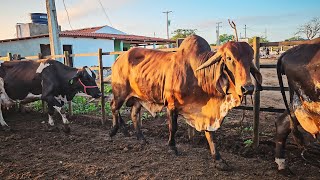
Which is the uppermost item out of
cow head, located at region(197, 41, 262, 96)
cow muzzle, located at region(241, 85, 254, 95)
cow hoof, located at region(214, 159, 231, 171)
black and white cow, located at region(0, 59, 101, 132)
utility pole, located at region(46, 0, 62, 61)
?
utility pole, located at region(46, 0, 62, 61)

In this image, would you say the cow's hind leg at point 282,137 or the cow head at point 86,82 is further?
the cow head at point 86,82

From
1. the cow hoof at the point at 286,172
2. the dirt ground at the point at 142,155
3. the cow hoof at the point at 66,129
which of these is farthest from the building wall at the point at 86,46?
the cow hoof at the point at 286,172

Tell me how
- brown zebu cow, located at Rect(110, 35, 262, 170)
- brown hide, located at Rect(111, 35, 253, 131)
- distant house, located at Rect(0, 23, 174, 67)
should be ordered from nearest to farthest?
brown zebu cow, located at Rect(110, 35, 262, 170)
brown hide, located at Rect(111, 35, 253, 131)
distant house, located at Rect(0, 23, 174, 67)

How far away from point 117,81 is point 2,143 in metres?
2.49

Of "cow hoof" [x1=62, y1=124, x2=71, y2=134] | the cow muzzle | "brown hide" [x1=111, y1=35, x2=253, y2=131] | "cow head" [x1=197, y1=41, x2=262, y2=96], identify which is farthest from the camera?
"cow hoof" [x1=62, y1=124, x2=71, y2=134]

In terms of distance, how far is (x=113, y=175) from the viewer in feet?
13.2

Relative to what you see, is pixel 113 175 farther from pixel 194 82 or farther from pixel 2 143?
pixel 2 143

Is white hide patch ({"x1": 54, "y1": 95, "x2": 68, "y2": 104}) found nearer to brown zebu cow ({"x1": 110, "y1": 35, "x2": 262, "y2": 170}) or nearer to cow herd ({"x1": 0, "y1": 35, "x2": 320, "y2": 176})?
cow herd ({"x1": 0, "y1": 35, "x2": 320, "y2": 176})

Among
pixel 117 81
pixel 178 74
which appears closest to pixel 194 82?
pixel 178 74

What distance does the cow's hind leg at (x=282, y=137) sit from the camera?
3689 mm

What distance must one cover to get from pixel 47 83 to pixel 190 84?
3.66m

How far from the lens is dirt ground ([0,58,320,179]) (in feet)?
13.2

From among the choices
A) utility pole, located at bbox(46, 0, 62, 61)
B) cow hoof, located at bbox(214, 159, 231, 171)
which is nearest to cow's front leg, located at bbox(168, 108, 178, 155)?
cow hoof, located at bbox(214, 159, 231, 171)

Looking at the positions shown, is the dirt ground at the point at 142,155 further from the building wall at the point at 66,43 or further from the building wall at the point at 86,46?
the building wall at the point at 66,43
